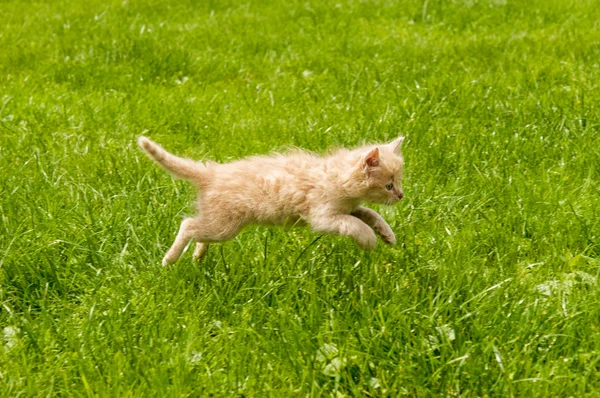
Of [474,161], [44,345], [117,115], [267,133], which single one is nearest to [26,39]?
[117,115]

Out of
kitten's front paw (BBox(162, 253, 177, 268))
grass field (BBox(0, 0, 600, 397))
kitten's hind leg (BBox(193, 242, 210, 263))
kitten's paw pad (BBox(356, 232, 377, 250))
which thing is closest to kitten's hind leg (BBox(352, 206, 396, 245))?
grass field (BBox(0, 0, 600, 397))

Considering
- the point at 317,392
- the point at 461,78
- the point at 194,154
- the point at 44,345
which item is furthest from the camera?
the point at 461,78

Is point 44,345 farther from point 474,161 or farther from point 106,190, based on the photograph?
point 474,161

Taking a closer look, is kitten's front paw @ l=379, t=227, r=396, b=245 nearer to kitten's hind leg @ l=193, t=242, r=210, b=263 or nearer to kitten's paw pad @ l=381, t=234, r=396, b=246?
kitten's paw pad @ l=381, t=234, r=396, b=246

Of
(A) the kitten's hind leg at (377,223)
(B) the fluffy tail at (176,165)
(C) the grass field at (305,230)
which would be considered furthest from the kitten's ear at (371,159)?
(B) the fluffy tail at (176,165)

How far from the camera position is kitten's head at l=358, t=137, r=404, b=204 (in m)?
4.12

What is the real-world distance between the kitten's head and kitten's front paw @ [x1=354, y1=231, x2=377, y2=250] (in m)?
0.23

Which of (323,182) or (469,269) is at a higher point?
(323,182)

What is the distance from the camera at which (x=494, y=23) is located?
389 inches

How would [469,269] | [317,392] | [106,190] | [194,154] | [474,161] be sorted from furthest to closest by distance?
[194,154], [474,161], [106,190], [469,269], [317,392]

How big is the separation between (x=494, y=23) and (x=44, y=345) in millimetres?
7507

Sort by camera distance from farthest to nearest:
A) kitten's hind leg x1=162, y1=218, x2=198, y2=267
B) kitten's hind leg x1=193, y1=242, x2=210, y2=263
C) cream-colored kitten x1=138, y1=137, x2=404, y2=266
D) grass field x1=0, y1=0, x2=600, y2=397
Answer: kitten's hind leg x1=193, y1=242, x2=210, y2=263
kitten's hind leg x1=162, y1=218, x2=198, y2=267
cream-colored kitten x1=138, y1=137, x2=404, y2=266
grass field x1=0, y1=0, x2=600, y2=397

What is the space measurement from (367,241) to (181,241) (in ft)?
3.09

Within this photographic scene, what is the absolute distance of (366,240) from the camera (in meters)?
4.03
